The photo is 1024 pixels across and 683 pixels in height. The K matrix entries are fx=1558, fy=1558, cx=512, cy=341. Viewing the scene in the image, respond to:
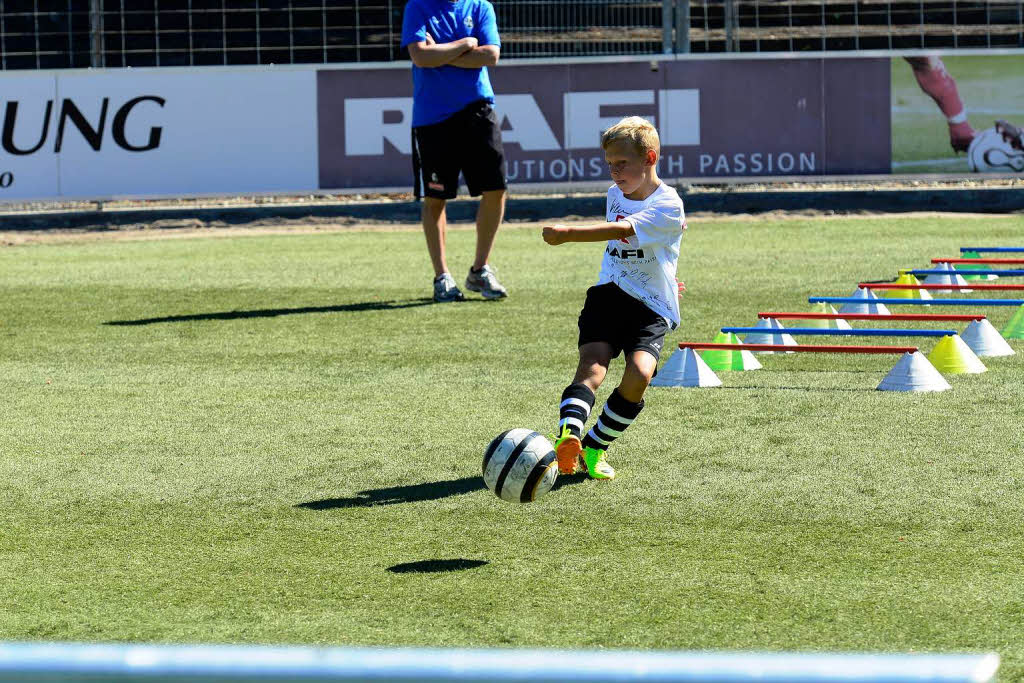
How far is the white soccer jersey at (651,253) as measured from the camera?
5438 mm

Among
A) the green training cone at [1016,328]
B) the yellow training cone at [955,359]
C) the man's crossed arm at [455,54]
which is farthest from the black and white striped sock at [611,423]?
the man's crossed arm at [455,54]

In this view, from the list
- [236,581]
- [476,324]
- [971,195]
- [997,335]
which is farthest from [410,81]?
[236,581]

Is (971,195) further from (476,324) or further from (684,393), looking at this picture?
(684,393)

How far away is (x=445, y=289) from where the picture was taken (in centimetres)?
984

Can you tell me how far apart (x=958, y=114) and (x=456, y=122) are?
830 centimetres

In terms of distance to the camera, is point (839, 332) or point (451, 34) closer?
point (839, 332)

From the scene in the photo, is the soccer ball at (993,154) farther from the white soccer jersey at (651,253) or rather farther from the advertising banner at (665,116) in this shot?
the white soccer jersey at (651,253)

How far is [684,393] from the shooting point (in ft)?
22.1

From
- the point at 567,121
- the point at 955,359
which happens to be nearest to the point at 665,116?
the point at 567,121

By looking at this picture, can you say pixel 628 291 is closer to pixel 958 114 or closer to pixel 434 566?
pixel 434 566

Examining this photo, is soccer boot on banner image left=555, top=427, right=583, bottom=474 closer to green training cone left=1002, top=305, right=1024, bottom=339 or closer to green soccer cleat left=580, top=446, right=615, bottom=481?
green soccer cleat left=580, top=446, right=615, bottom=481

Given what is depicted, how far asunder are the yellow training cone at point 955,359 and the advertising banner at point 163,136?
34.1 feet

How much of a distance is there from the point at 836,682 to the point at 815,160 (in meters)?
15.5

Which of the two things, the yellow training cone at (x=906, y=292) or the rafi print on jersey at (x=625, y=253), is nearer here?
the rafi print on jersey at (x=625, y=253)
